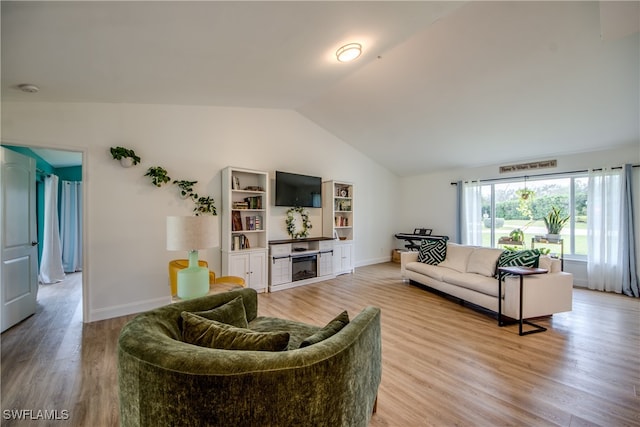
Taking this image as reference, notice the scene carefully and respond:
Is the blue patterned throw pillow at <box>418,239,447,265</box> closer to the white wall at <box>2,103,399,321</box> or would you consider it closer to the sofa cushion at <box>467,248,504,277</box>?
the sofa cushion at <box>467,248,504,277</box>

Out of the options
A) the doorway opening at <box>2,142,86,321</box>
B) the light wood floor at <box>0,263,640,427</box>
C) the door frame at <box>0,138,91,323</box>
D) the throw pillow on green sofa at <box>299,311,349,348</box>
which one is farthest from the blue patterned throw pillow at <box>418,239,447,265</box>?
the doorway opening at <box>2,142,86,321</box>

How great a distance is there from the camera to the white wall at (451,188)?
430 centimetres

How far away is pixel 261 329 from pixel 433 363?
4.97ft

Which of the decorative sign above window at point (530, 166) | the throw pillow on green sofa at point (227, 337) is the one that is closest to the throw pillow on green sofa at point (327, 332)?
the throw pillow on green sofa at point (227, 337)

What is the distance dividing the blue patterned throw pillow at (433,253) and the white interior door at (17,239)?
5.54 meters

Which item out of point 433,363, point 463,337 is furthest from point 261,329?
point 463,337

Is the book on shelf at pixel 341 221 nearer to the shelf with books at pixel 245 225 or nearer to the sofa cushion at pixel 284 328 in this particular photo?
the shelf with books at pixel 245 225

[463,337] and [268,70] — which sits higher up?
[268,70]

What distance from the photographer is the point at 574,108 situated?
12.1ft

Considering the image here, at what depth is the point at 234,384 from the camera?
908 millimetres

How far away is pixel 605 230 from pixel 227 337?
5.98 metres

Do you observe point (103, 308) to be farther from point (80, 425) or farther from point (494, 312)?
point (494, 312)

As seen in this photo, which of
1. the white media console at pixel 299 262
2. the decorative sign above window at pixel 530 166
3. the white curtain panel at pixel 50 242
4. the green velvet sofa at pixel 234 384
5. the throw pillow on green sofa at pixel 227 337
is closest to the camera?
the green velvet sofa at pixel 234 384

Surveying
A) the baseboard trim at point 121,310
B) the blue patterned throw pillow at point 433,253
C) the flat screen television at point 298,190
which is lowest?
the baseboard trim at point 121,310
